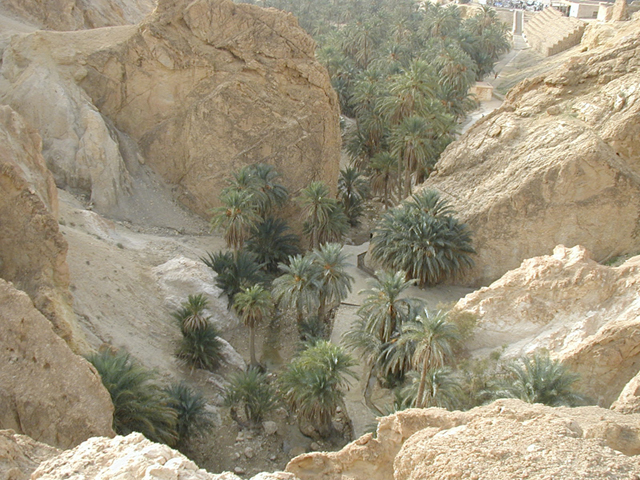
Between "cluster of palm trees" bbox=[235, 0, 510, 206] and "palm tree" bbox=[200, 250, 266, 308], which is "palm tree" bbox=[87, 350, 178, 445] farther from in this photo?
"cluster of palm trees" bbox=[235, 0, 510, 206]

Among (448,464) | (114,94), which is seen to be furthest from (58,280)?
(114,94)

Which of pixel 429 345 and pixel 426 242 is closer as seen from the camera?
pixel 429 345

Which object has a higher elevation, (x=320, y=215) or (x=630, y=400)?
(x=630, y=400)

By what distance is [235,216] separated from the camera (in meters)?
29.2

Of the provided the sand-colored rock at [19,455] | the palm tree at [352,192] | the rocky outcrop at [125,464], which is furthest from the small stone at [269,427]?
the palm tree at [352,192]

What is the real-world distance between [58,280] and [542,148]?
73.0ft

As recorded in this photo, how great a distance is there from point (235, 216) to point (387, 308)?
943cm

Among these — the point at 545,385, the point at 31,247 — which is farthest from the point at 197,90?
the point at 545,385

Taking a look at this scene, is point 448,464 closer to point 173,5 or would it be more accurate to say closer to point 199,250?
point 199,250

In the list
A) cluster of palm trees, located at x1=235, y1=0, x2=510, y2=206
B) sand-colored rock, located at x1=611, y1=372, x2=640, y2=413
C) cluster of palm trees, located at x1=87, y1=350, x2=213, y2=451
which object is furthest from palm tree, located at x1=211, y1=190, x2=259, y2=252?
sand-colored rock, located at x1=611, y1=372, x2=640, y2=413

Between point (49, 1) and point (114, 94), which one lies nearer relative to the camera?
point (114, 94)

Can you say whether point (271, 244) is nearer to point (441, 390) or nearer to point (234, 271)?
point (234, 271)

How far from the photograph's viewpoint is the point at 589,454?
8.64 metres

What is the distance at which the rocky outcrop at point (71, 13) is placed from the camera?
43.0m
